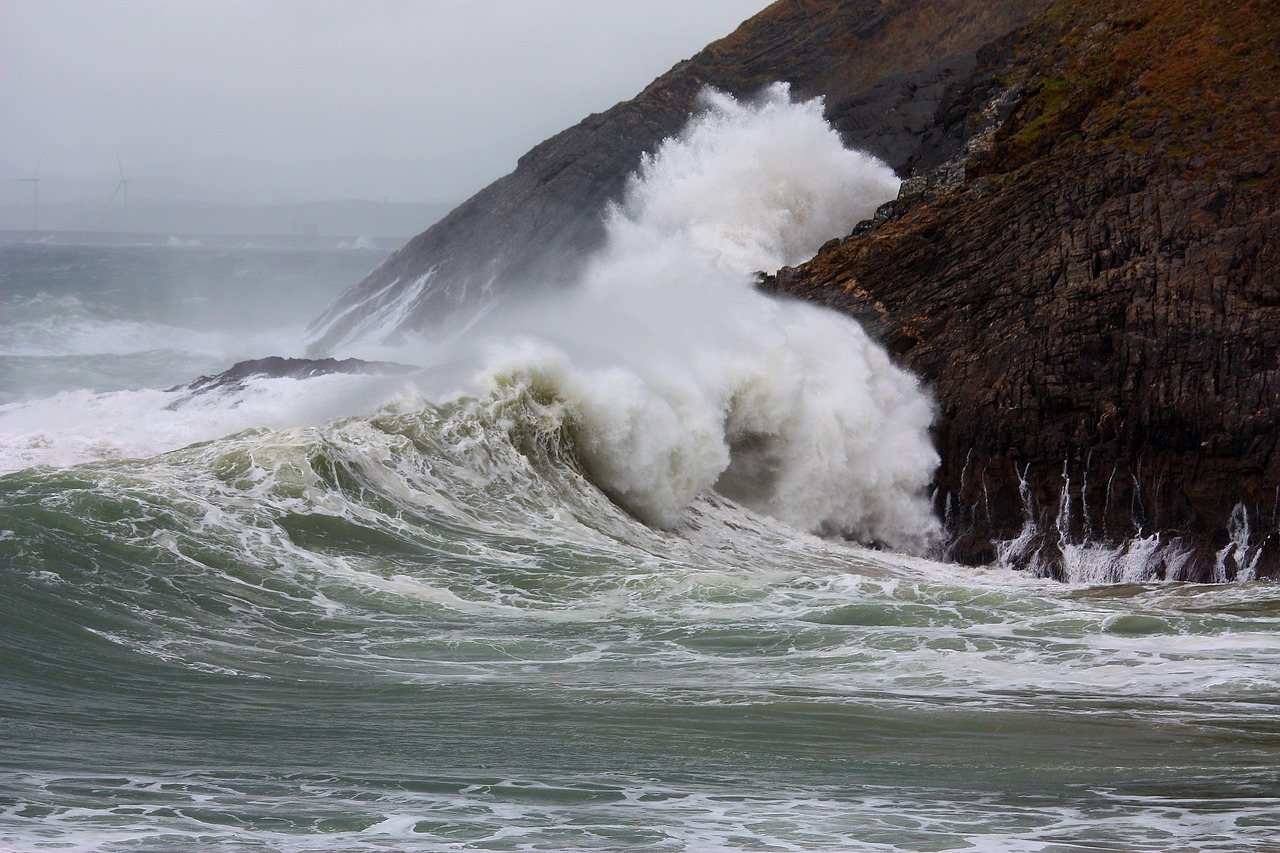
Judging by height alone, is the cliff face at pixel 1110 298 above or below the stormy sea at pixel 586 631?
above

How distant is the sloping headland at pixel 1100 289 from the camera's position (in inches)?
682

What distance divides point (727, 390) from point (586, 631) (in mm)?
8889

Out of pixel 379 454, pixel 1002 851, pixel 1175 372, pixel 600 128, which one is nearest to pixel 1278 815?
pixel 1002 851

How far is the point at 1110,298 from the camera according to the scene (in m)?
18.5

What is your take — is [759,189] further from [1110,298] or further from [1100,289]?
[1110,298]

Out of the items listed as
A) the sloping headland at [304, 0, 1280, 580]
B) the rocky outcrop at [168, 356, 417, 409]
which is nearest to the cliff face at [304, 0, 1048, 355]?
the sloping headland at [304, 0, 1280, 580]

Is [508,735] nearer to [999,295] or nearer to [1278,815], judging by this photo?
[1278,815]

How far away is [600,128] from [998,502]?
59.9ft

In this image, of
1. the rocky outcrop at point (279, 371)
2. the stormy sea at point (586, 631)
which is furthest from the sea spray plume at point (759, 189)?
the rocky outcrop at point (279, 371)

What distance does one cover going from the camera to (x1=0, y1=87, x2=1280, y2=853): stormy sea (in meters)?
7.01

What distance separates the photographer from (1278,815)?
6754 mm

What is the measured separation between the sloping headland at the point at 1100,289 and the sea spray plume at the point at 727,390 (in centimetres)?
71

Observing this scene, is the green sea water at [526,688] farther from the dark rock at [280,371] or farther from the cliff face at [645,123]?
the cliff face at [645,123]

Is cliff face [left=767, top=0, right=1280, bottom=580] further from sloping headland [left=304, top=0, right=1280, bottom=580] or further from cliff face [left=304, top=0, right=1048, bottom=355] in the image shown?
cliff face [left=304, top=0, right=1048, bottom=355]
